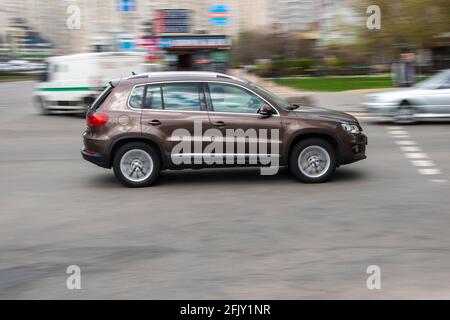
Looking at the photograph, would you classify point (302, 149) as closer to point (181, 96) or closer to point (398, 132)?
point (181, 96)

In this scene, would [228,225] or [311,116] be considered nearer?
[228,225]

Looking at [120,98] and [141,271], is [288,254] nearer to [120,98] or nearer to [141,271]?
[141,271]

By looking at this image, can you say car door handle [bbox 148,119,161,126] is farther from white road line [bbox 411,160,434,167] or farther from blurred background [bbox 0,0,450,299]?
white road line [bbox 411,160,434,167]

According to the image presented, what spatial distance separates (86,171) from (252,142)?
336 centimetres

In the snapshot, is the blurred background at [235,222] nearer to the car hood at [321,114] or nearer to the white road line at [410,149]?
the white road line at [410,149]

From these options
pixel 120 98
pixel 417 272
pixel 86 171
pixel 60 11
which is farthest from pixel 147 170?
pixel 60 11

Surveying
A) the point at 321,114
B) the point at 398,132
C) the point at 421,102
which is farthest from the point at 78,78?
the point at 321,114

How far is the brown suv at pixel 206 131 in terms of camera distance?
968 cm

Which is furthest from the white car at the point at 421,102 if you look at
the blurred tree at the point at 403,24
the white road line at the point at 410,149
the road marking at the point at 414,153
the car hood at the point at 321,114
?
the blurred tree at the point at 403,24

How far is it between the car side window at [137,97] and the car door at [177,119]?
0.20 ft

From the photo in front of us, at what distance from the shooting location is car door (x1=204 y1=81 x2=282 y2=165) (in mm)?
9656

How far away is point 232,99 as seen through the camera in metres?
9.80

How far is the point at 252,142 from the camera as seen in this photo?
9695 mm

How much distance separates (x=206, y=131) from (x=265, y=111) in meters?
0.91
